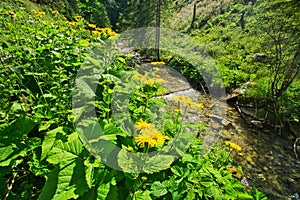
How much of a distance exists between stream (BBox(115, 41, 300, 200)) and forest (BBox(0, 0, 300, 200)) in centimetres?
3

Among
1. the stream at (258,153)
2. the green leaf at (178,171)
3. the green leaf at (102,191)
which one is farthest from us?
the stream at (258,153)

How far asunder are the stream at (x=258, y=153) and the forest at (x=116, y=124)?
0.09 ft

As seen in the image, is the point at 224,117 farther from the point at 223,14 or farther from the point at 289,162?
the point at 223,14

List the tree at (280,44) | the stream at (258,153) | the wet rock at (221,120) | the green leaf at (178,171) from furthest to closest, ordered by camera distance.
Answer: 1. the wet rock at (221,120)
2. the tree at (280,44)
3. the stream at (258,153)
4. the green leaf at (178,171)

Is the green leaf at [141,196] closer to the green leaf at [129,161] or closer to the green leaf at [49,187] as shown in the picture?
the green leaf at [129,161]

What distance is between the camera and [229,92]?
7.86 meters

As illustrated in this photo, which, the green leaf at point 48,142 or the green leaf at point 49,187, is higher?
the green leaf at point 48,142

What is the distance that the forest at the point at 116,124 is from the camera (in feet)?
3.85

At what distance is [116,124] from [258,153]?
4569 millimetres

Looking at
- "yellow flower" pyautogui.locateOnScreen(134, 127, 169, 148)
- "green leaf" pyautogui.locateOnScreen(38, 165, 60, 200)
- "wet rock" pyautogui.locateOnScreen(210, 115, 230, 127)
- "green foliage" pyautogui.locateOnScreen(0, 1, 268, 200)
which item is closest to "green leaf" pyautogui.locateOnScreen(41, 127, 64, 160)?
"green foliage" pyautogui.locateOnScreen(0, 1, 268, 200)

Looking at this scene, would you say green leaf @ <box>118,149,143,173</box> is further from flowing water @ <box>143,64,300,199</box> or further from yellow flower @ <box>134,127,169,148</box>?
flowing water @ <box>143,64,300,199</box>

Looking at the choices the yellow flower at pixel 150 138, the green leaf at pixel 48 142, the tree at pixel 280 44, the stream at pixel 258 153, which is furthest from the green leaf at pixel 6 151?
the tree at pixel 280 44

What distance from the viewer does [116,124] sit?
1387 millimetres

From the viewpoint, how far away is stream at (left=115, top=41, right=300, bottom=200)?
374 cm
